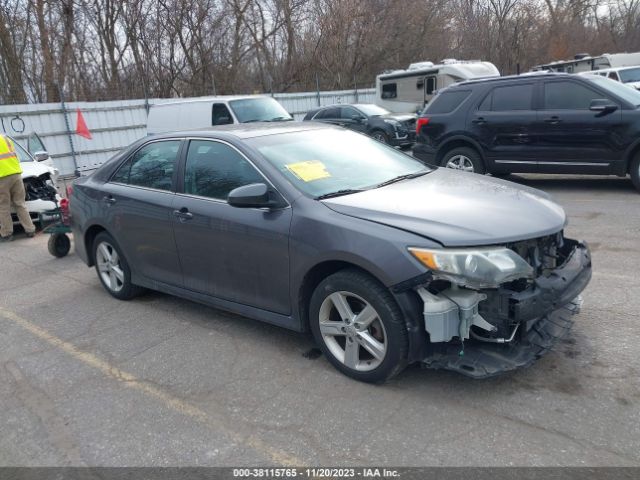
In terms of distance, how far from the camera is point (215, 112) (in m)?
12.6

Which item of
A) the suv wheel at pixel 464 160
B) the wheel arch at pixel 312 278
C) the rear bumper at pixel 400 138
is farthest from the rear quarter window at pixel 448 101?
the wheel arch at pixel 312 278

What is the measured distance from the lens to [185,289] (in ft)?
14.9

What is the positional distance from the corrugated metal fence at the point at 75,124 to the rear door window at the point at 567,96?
1090 cm

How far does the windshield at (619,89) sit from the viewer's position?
25.8ft

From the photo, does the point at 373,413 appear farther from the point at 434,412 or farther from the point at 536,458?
the point at 536,458

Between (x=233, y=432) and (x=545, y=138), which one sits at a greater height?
(x=545, y=138)

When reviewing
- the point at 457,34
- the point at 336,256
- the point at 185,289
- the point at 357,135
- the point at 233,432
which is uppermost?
the point at 457,34

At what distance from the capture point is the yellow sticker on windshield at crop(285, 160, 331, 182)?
3.88 m

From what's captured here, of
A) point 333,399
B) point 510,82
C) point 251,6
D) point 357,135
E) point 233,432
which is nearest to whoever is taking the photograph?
point 233,432

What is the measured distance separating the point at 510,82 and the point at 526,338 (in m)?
6.66

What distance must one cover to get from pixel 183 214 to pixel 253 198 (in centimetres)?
93

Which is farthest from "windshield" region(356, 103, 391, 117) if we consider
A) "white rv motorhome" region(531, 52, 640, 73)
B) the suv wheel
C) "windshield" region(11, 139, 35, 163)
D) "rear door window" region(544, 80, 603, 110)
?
"windshield" region(11, 139, 35, 163)

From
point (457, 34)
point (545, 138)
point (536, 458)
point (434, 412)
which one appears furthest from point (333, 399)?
point (457, 34)

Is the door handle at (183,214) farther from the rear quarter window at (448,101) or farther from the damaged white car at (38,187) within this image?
the rear quarter window at (448,101)
